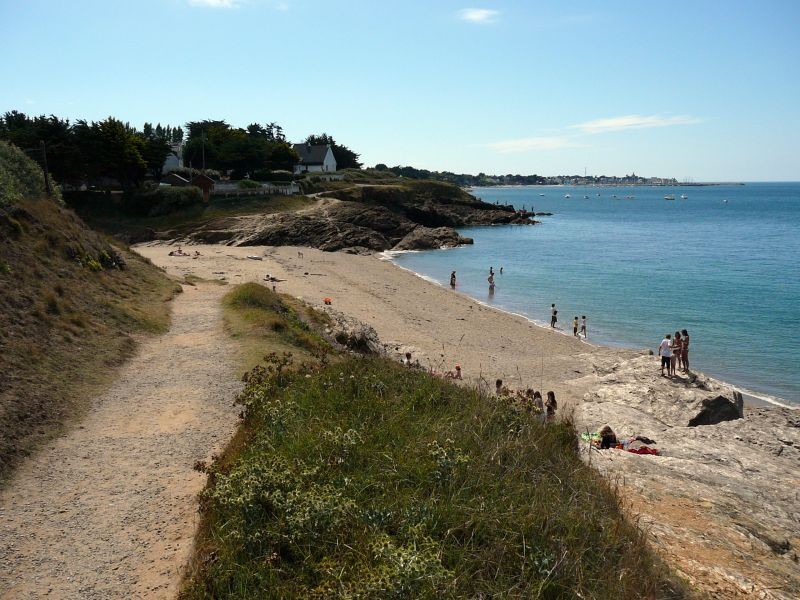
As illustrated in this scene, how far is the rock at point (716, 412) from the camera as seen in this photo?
16828mm

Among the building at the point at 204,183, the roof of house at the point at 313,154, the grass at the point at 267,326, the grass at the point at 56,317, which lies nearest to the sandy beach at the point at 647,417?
the grass at the point at 267,326

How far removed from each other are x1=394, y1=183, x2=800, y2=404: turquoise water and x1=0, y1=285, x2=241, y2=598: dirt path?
67.1ft

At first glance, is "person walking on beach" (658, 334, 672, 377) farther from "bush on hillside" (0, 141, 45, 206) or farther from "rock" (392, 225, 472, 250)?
"rock" (392, 225, 472, 250)

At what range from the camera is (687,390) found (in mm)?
18438

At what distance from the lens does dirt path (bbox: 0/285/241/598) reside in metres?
6.67

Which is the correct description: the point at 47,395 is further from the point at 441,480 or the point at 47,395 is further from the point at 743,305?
the point at 743,305

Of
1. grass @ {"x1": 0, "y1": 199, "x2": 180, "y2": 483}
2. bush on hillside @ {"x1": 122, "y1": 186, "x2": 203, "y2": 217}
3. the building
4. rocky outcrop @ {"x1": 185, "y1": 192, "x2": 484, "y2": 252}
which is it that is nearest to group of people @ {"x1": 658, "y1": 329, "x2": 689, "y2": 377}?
grass @ {"x1": 0, "y1": 199, "x2": 180, "y2": 483}

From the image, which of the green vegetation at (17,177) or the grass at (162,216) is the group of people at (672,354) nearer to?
the green vegetation at (17,177)

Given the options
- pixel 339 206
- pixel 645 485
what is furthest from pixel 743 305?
pixel 339 206

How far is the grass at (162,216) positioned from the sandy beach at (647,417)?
15230 mm

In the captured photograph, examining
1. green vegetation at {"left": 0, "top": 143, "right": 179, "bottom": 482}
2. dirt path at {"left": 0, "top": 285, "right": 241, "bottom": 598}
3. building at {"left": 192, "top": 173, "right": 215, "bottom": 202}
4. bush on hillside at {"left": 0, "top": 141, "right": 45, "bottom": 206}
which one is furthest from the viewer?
building at {"left": 192, "top": 173, "right": 215, "bottom": 202}

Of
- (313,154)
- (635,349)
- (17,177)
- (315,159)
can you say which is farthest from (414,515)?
(313,154)

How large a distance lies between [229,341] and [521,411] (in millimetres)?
10194

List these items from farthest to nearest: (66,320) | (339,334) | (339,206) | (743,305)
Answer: (339,206) < (743,305) < (339,334) < (66,320)
